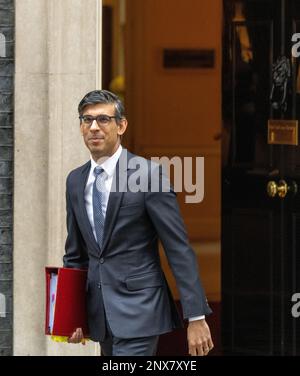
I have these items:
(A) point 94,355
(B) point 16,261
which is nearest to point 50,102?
(B) point 16,261

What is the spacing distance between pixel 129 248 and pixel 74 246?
1.30ft

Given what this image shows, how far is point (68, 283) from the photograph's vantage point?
6.15m

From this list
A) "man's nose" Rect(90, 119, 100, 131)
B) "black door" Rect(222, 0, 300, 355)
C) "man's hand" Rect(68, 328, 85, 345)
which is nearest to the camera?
"man's nose" Rect(90, 119, 100, 131)

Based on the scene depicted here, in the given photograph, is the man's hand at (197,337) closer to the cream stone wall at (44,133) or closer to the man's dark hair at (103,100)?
the man's dark hair at (103,100)

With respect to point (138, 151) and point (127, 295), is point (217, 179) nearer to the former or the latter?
point (138, 151)

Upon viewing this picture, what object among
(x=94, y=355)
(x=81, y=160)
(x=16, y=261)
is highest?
(x=81, y=160)

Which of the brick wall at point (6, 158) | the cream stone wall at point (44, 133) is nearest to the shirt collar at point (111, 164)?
the cream stone wall at point (44, 133)

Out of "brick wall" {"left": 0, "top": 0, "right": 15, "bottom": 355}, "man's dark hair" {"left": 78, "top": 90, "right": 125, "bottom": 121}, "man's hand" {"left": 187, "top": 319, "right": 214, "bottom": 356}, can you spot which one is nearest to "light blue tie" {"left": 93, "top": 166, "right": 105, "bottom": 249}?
"man's dark hair" {"left": 78, "top": 90, "right": 125, "bottom": 121}

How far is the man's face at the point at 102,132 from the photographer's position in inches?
240

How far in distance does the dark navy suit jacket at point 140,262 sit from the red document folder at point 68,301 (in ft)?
0.22

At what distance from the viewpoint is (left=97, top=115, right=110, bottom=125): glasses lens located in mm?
6109

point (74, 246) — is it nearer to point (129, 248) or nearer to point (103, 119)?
point (129, 248)

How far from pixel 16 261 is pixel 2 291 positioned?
22 cm

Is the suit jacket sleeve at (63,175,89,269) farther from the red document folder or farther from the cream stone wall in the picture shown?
the cream stone wall
